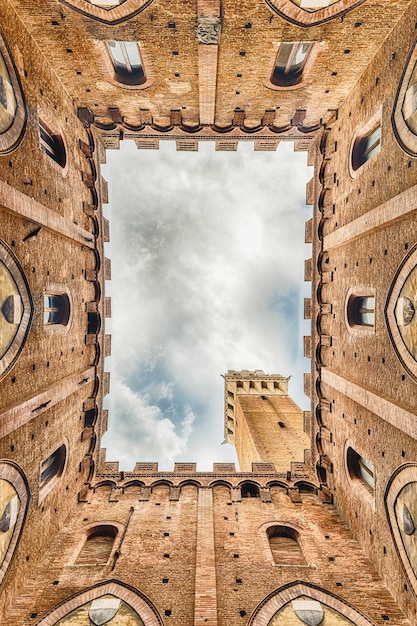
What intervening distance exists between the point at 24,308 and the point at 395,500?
10.9 metres

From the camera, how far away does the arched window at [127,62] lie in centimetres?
1175

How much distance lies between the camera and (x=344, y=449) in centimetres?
1327

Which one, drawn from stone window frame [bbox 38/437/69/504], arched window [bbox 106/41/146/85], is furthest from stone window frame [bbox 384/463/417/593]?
arched window [bbox 106/41/146/85]

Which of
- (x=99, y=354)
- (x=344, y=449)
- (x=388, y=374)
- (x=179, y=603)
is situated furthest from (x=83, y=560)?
(x=388, y=374)

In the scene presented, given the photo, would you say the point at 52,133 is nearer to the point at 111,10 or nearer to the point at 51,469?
the point at 111,10

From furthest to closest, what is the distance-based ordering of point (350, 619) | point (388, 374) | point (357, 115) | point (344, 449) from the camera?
point (344, 449)
point (357, 115)
point (388, 374)
point (350, 619)

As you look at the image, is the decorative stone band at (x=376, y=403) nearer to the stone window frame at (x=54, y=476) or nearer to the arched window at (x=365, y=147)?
the arched window at (x=365, y=147)

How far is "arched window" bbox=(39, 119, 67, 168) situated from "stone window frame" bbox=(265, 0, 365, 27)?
740 cm

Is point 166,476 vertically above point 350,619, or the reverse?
point 166,476

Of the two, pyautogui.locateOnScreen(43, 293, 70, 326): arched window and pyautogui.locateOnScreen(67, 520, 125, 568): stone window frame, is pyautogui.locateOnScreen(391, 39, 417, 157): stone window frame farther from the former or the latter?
pyautogui.locateOnScreen(67, 520, 125, 568): stone window frame

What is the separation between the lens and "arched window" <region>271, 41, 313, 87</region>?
470 inches

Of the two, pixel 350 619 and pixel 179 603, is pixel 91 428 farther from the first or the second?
pixel 350 619

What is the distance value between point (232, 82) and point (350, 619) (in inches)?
634

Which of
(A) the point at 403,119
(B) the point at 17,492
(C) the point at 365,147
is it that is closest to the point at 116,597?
(B) the point at 17,492
